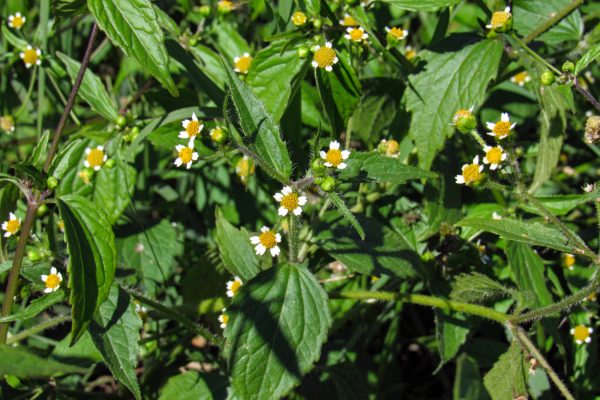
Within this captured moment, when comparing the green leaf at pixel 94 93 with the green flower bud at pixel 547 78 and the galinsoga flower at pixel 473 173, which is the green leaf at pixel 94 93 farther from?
the green flower bud at pixel 547 78

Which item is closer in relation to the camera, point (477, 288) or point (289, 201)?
point (289, 201)

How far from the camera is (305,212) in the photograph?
3512 mm

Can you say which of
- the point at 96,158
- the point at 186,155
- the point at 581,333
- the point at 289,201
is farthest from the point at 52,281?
the point at 581,333

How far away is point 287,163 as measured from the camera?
233 centimetres

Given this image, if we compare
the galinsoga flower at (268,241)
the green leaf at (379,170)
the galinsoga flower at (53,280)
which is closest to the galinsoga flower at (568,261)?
the green leaf at (379,170)

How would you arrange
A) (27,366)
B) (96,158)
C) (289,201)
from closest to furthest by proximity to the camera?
(27,366) → (289,201) → (96,158)

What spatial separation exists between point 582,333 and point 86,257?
84.4 inches

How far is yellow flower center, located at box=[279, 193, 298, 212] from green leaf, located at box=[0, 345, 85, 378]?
938 mm

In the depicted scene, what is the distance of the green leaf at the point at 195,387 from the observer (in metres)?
2.65

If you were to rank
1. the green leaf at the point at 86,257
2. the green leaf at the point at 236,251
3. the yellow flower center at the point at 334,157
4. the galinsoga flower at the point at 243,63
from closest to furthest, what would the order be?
1. the green leaf at the point at 86,257
2. the yellow flower center at the point at 334,157
3. the green leaf at the point at 236,251
4. the galinsoga flower at the point at 243,63

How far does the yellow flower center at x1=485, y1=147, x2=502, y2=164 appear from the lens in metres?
2.41

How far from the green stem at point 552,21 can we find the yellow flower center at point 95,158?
1985 mm

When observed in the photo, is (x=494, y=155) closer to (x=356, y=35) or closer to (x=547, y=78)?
(x=547, y=78)

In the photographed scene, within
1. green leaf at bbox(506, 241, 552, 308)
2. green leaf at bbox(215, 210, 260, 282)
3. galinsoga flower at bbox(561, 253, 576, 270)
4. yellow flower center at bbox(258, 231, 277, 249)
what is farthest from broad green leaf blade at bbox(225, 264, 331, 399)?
galinsoga flower at bbox(561, 253, 576, 270)
